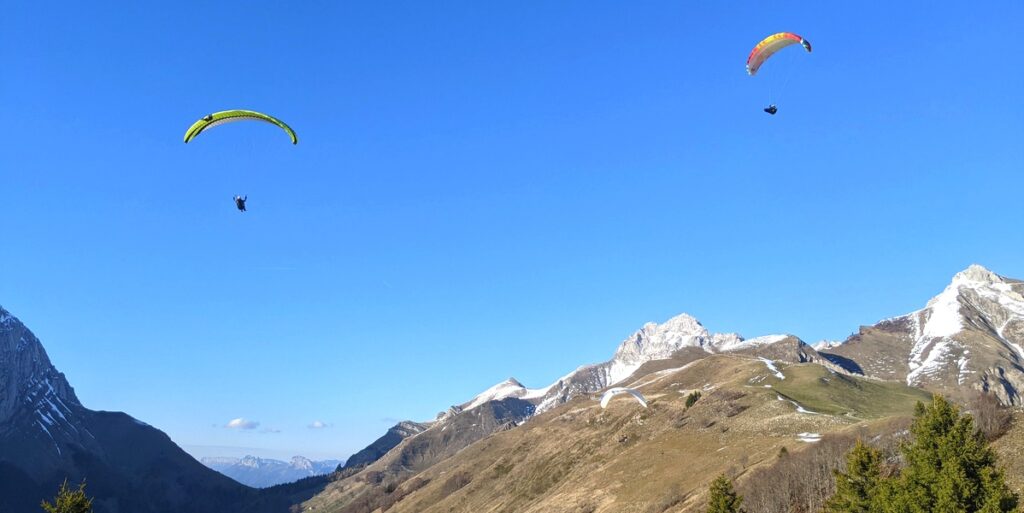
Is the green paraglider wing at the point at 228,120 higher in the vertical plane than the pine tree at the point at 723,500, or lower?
higher

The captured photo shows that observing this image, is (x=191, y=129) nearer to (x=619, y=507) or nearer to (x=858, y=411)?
(x=619, y=507)

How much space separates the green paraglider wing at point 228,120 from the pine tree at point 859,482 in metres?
52.6

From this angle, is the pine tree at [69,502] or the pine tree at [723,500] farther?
the pine tree at [723,500]

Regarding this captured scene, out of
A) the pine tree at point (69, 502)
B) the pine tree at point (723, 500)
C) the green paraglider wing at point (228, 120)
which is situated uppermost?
the green paraglider wing at point (228, 120)

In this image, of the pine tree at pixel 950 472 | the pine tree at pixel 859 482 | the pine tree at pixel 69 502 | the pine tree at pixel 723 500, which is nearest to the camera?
the pine tree at pixel 69 502

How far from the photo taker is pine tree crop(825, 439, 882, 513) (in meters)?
51.8

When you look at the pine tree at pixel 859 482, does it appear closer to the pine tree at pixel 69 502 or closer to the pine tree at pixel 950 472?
the pine tree at pixel 950 472

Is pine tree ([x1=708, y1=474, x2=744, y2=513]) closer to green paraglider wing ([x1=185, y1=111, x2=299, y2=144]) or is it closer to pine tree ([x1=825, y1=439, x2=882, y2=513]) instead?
pine tree ([x1=825, y1=439, x2=882, y2=513])

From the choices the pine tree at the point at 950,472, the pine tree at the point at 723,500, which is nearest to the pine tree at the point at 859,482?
the pine tree at the point at 950,472

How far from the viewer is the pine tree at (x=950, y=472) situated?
40.6m

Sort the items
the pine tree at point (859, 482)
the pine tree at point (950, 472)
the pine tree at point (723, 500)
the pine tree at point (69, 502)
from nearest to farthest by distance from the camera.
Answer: the pine tree at point (69, 502) < the pine tree at point (950, 472) < the pine tree at point (859, 482) < the pine tree at point (723, 500)

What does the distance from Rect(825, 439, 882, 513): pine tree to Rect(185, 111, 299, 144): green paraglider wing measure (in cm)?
5256

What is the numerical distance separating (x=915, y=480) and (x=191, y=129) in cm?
5981

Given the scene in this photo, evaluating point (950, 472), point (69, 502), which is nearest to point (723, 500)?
point (950, 472)
